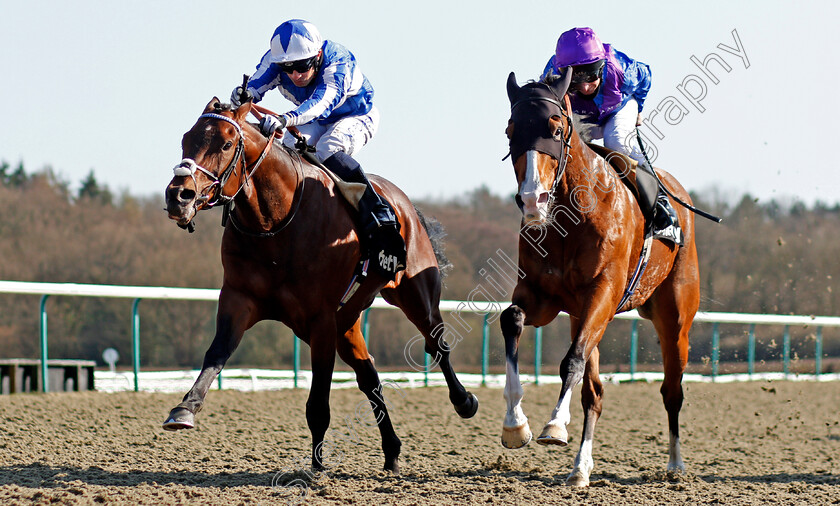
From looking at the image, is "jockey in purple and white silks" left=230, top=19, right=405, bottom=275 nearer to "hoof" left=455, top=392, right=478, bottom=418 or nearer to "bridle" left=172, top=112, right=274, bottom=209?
"bridle" left=172, top=112, right=274, bottom=209

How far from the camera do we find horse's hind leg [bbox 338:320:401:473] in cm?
530

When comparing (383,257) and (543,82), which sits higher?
(543,82)

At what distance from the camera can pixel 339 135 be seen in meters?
5.50

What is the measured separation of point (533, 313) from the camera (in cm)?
486

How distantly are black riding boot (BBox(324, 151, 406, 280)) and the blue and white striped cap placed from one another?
0.64 meters

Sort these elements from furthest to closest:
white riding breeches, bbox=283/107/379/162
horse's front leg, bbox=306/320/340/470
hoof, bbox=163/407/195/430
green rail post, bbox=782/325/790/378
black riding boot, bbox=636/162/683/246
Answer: green rail post, bbox=782/325/790/378 < white riding breeches, bbox=283/107/379/162 < black riding boot, bbox=636/162/683/246 < horse's front leg, bbox=306/320/340/470 < hoof, bbox=163/407/195/430

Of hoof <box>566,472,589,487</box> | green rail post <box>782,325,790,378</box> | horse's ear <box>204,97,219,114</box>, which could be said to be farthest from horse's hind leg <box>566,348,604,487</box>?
green rail post <box>782,325,790,378</box>

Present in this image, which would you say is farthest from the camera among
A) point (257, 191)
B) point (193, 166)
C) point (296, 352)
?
point (296, 352)

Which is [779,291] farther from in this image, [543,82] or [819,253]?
[543,82]

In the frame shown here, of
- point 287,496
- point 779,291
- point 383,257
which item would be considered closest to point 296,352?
point 383,257

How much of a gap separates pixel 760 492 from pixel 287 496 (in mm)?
2501

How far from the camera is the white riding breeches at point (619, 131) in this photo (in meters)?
5.59

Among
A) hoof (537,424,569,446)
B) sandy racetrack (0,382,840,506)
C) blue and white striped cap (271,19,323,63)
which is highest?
blue and white striped cap (271,19,323,63)

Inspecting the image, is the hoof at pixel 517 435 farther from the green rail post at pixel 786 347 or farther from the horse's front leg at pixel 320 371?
the green rail post at pixel 786 347
